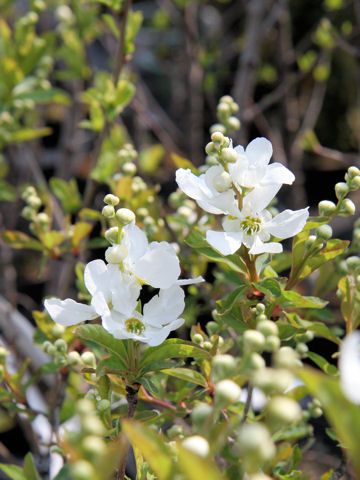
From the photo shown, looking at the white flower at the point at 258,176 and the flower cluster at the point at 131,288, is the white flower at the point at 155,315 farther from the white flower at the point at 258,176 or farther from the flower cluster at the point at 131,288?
the white flower at the point at 258,176

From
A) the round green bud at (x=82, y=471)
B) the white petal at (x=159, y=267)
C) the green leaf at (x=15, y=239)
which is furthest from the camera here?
the green leaf at (x=15, y=239)

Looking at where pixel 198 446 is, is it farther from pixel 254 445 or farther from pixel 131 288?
pixel 131 288

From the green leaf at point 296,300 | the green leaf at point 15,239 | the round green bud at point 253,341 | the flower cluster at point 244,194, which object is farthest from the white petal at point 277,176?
the green leaf at point 15,239

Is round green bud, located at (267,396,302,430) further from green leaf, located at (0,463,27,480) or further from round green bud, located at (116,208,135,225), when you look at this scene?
green leaf, located at (0,463,27,480)

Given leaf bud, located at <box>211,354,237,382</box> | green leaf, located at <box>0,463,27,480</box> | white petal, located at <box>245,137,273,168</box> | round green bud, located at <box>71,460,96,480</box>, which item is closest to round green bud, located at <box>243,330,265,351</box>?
leaf bud, located at <box>211,354,237,382</box>

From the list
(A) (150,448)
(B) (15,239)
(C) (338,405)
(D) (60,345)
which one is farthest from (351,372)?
(B) (15,239)
